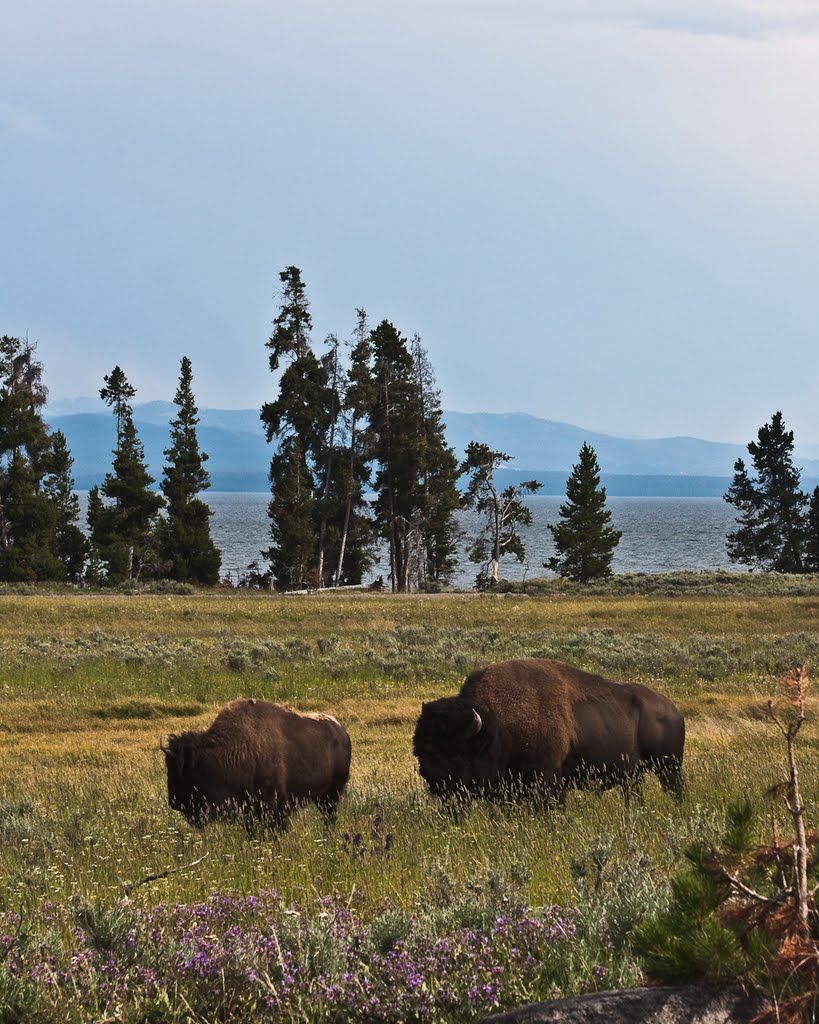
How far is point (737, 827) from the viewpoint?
3412 mm

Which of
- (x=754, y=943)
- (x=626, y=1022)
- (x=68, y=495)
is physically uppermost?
(x=68, y=495)

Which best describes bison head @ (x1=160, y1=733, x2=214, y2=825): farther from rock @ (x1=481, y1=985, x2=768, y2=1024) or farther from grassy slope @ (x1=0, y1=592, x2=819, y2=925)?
rock @ (x1=481, y1=985, x2=768, y2=1024)

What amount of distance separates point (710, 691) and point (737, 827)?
2219cm

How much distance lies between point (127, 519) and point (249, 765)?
6150cm

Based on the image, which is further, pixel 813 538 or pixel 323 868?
pixel 813 538

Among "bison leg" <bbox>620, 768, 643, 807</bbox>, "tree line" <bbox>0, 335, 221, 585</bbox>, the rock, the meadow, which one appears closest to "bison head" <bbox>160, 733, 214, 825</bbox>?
→ the meadow

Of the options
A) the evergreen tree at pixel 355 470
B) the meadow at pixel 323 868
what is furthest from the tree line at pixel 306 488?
the meadow at pixel 323 868

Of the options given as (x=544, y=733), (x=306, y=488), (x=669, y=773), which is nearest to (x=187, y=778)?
(x=544, y=733)

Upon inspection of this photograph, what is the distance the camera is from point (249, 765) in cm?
1002

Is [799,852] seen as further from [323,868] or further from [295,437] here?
[295,437]

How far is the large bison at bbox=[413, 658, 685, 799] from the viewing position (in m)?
9.66

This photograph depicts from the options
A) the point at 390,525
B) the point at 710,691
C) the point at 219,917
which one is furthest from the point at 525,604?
the point at 219,917

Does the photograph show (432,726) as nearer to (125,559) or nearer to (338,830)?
(338,830)

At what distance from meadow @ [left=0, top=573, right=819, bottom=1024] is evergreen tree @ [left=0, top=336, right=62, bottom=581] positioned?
39901 mm
